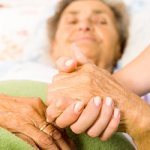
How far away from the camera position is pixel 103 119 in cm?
81

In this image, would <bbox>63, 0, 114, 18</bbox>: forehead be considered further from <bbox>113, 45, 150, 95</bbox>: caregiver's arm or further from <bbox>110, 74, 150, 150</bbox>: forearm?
<bbox>110, 74, 150, 150</bbox>: forearm

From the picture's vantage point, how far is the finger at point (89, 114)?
0.81 metres

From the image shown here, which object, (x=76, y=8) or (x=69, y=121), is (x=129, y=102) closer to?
(x=69, y=121)

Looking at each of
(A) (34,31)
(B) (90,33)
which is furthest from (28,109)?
(A) (34,31)

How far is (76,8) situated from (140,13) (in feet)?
0.99

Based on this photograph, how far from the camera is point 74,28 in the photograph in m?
1.75

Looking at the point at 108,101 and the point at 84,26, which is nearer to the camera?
the point at 108,101

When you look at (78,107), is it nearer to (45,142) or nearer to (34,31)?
(45,142)

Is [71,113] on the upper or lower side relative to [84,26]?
upper

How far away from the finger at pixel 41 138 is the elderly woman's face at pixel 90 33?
841mm

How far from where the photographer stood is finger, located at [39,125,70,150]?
867mm

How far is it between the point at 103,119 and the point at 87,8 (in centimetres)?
106

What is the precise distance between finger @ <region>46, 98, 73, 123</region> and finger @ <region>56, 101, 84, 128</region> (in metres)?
0.01

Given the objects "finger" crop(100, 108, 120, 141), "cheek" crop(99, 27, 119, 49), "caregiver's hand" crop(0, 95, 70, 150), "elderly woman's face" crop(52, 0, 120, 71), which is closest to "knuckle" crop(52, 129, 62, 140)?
"caregiver's hand" crop(0, 95, 70, 150)
